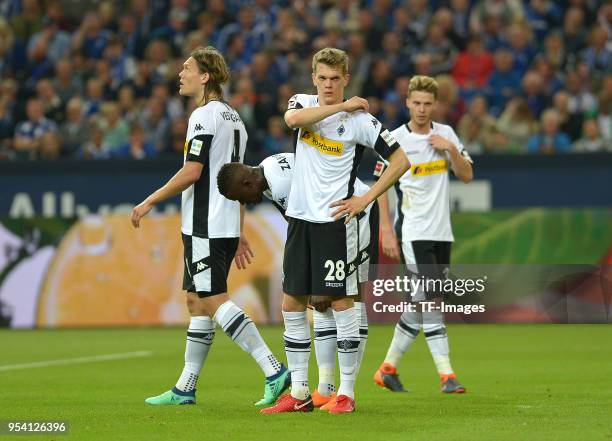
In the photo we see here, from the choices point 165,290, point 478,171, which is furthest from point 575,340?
point 165,290

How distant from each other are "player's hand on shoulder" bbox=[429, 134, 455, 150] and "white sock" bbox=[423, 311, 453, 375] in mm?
1285

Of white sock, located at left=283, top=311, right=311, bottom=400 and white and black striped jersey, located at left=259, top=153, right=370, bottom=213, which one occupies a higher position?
white and black striped jersey, located at left=259, top=153, right=370, bottom=213

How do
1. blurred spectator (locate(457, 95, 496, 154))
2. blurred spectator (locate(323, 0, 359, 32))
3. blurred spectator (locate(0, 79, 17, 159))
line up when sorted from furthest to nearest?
1. blurred spectator (locate(323, 0, 359, 32))
2. blurred spectator (locate(0, 79, 17, 159))
3. blurred spectator (locate(457, 95, 496, 154))

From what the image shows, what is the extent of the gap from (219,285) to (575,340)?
699 cm

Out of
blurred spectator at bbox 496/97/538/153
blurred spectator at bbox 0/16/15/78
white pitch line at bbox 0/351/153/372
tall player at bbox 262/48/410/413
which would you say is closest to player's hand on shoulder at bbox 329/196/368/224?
tall player at bbox 262/48/410/413

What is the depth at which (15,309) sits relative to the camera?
58.1 ft

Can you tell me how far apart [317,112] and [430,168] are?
2.70m

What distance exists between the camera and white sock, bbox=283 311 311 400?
800 cm

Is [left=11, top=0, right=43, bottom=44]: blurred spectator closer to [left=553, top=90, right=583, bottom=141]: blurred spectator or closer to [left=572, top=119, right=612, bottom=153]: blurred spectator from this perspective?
[left=553, top=90, right=583, bottom=141]: blurred spectator

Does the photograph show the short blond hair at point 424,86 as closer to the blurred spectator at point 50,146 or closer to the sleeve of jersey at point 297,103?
the sleeve of jersey at point 297,103

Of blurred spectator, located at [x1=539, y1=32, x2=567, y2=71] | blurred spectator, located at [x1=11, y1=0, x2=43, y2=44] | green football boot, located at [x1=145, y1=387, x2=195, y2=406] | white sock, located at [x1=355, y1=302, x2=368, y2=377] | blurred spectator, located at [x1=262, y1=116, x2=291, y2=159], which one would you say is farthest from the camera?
blurred spectator, located at [x1=11, y1=0, x2=43, y2=44]

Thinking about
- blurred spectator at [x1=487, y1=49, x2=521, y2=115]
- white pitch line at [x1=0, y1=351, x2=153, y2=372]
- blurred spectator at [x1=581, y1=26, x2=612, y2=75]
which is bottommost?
white pitch line at [x1=0, y1=351, x2=153, y2=372]

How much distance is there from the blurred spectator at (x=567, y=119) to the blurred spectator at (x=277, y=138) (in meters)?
3.95

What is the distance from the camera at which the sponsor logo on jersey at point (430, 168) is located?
10.3 metres
